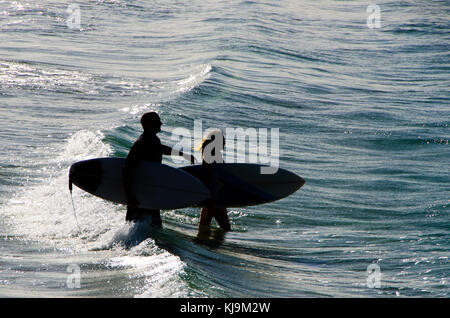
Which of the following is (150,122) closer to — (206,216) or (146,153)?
(146,153)

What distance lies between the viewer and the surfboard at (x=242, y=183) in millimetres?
8445

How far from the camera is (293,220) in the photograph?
952 cm

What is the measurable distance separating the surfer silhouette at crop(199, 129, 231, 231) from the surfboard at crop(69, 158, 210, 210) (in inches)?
15.2

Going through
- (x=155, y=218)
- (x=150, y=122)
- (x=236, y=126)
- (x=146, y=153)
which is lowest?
(x=236, y=126)

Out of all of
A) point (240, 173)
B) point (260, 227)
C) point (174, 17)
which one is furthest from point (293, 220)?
point (174, 17)

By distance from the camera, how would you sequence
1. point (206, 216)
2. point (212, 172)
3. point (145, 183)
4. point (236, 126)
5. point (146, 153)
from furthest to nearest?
point (236, 126) < point (206, 216) < point (212, 172) < point (145, 183) < point (146, 153)

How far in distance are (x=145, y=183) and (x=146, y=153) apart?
37cm

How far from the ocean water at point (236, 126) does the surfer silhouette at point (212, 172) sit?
0.34m

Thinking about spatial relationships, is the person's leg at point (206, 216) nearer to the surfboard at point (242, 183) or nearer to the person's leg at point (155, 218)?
the surfboard at point (242, 183)

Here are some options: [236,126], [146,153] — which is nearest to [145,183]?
[146,153]

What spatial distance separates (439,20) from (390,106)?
13913 millimetres

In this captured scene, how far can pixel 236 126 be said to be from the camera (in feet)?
49.6

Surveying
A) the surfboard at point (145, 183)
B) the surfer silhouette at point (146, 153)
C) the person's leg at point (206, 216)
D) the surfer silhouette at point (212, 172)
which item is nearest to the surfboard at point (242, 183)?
the surfer silhouette at point (212, 172)

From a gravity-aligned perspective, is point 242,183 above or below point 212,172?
below
